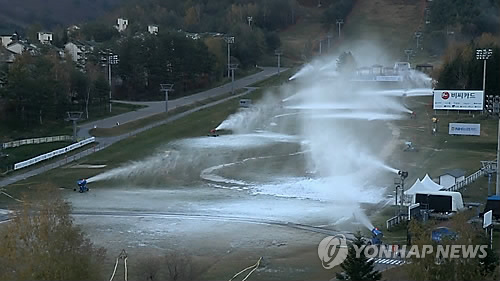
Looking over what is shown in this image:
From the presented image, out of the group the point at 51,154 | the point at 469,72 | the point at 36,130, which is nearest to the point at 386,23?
the point at 469,72

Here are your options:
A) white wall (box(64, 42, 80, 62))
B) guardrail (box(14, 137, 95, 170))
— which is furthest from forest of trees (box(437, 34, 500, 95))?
white wall (box(64, 42, 80, 62))

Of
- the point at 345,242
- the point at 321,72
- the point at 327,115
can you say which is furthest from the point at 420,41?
the point at 345,242

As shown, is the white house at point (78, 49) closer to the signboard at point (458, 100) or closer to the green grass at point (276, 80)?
the green grass at point (276, 80)

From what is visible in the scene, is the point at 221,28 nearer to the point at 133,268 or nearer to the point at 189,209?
the point at 189,209

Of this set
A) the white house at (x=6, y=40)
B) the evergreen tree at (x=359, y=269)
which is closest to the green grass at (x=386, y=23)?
the white house at (x=6, y=40)

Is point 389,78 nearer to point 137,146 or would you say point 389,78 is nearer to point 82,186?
point 137,146

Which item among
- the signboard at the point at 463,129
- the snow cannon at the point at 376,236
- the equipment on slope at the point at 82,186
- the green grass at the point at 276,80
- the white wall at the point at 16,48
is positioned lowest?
the snow cannon at the point at 376,236

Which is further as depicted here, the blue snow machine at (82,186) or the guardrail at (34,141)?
the guardrail at (34,141)
